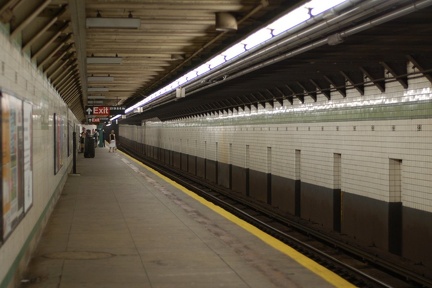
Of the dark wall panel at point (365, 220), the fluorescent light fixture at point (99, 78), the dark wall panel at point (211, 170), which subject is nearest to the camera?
the dark wall panel at point (365, 220)

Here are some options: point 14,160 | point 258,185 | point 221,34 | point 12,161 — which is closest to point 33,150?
point 14,160

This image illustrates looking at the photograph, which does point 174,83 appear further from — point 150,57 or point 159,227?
point 159,227

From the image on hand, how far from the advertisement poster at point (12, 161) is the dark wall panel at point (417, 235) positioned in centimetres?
609

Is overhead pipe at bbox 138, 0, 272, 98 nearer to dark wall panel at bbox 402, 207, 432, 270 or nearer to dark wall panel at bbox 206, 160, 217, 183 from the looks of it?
dark wall panel at bbox 402, 207, 432, 270

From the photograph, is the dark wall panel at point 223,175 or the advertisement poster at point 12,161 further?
the dark wall panel at point 223,175

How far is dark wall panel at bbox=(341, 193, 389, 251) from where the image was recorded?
10.7 m

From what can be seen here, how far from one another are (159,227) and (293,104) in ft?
21.6

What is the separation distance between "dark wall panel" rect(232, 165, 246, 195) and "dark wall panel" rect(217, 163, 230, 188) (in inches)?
32.8

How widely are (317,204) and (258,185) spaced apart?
5177 mm

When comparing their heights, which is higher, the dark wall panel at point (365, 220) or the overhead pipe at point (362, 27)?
the overhead pipe at point (362, 27)

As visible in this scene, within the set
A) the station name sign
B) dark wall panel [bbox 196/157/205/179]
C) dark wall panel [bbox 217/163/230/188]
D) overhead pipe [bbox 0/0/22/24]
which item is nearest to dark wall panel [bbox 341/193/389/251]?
overhead pipe [bbox 0/0/22/24]

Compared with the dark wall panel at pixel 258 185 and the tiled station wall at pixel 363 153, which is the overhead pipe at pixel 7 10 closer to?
the tiled station wall at pixel 363 153

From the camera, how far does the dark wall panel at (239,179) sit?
2115 cm

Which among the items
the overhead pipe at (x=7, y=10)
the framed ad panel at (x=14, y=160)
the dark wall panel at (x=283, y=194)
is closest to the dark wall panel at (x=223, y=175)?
the dark wall panel at (x=283, y=194)
